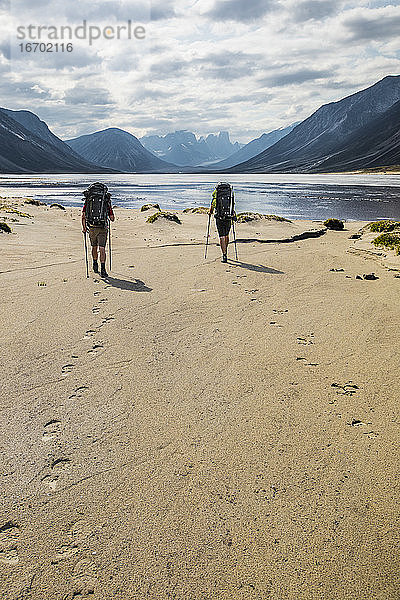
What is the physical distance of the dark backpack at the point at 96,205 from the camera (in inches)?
499

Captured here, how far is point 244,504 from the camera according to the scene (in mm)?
3863

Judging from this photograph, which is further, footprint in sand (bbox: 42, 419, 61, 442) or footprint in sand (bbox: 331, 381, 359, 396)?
footprint in sand (bbox: 331, 381, 359, 396)

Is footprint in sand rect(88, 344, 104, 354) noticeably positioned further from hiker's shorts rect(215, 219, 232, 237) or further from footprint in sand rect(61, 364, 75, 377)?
hiker's shorts rect(215, 219, 232, 237)

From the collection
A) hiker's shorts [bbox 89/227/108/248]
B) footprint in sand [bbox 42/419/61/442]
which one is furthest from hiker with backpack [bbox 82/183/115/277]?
footprint in sand [bbox 42/419/61/442]

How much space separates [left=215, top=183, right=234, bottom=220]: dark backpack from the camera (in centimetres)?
1496

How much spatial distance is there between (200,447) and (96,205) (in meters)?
9.50

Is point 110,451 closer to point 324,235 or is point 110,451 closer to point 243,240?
point 243,240

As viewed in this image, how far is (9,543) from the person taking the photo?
349 centimetres

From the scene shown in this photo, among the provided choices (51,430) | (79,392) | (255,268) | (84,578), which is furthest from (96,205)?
(84,578)

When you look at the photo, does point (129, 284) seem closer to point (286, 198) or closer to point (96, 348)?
point (96, 348)

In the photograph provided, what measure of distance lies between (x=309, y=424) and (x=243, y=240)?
48.0ft

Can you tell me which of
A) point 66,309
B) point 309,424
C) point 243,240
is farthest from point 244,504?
point 243,240

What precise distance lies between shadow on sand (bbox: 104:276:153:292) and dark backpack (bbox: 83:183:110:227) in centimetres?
170

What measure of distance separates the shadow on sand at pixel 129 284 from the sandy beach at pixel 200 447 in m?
0.89
